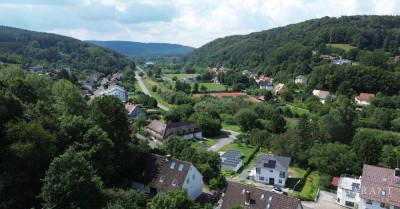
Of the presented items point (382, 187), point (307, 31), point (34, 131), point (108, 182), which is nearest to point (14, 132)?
point (34, 131)

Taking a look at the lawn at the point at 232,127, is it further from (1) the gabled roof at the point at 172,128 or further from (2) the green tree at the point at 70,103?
(2) the green tree at the point at 70,103

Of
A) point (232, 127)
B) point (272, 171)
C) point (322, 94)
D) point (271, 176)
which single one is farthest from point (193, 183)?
point (322, 94)

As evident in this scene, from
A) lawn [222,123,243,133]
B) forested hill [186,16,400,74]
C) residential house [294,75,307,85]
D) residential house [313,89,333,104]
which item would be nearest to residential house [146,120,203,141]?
lawn [222,123,243,133]

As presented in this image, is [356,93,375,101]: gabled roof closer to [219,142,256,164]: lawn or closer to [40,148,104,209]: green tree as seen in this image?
[219,142,256,164]: lawn

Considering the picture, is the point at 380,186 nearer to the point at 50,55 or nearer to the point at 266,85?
the point at 266,85

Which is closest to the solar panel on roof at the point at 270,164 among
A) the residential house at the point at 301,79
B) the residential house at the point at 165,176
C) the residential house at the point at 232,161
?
the residential house at the point at 232,161

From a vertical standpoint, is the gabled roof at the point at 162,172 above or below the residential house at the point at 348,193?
above
